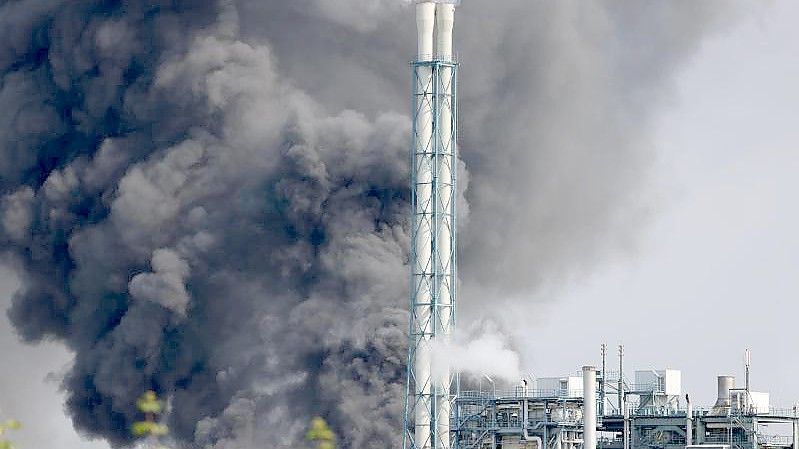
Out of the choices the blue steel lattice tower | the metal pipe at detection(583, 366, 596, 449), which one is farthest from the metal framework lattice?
the metal pipe at detection(583, 366, 596, 449)

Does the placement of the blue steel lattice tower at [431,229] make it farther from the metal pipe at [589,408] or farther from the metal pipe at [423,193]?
the metal pipe at [589,408]

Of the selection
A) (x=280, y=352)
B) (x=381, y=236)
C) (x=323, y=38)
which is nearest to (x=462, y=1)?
(x=323, y=38)

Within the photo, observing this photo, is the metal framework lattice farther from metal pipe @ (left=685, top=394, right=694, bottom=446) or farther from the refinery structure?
metal pipe @ (left=685, top=394, right=694, bottom=446)

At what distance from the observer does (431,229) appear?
72.0m

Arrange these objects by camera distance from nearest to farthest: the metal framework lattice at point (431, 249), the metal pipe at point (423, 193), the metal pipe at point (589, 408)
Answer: the metal pipe at point (589, 408)
the metal framework lattice at point (431, 249)
the metal pipe at point (423, 193)

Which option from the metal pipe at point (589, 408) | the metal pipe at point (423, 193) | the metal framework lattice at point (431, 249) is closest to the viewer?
the metal pipe at point (589, 408)

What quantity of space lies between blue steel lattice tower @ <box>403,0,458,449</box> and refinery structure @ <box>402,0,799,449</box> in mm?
40

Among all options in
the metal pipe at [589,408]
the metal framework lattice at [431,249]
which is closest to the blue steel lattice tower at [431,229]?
the metal framework lattice at [431,249]

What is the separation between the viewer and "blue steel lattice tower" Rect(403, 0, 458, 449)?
70938mm

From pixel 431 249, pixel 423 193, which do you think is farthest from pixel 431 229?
pixel 423 193

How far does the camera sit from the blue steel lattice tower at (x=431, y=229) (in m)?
70.9

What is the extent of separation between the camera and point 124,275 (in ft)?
282

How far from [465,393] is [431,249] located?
5.90 metres

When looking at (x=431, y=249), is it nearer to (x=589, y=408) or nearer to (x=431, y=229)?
(x=431, y=229)
